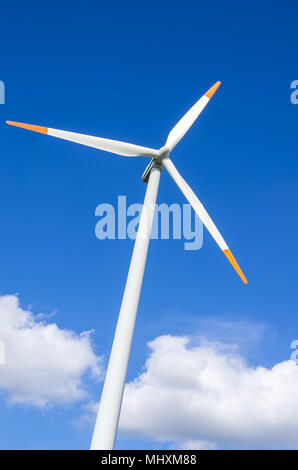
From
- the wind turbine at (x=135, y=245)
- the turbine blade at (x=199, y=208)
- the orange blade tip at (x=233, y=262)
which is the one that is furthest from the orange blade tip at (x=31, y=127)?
the orange blade tip at (x=233, y=262)

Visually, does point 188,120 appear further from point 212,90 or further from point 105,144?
point 105,144

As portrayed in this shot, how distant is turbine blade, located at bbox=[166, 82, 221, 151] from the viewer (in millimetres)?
26812

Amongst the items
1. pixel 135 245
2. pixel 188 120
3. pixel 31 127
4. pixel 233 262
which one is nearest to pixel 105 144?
pixel 31 127

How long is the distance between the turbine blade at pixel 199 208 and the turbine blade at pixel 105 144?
1.12 meters

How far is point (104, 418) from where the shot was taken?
16031mm

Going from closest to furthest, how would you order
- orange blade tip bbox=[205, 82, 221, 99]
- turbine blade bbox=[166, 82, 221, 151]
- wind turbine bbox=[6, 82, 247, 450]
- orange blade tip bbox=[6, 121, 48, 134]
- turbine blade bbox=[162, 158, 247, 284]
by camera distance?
wind turbine bbox=[6, 82, 247, 450], orange blade tip bbox=[6, 121, 48, 134], turbine blade bbox=[162, 158, 247, 284], turbine blade bbox=[166, 82, 221, 151], orange blade tip bbox=[205, 82, 221, 99]

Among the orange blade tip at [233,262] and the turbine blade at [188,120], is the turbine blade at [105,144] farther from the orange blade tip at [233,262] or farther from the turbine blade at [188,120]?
the orange blade tip at [233,262]

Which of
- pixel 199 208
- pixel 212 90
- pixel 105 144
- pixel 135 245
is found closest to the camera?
pixel 135 245

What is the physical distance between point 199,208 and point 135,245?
5840 millimetres

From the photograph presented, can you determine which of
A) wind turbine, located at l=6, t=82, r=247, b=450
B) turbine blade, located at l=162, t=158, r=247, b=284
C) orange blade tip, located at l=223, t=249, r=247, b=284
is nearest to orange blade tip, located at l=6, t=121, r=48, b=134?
wind turbine, located at l=6, t=82, r=247, b=450

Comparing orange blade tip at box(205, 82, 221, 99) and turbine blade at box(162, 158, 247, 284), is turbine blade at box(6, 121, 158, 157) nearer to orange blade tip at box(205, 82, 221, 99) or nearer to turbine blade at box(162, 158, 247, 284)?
turbine blade at box(162, 158, 247, 284)

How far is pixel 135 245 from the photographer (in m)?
20.5

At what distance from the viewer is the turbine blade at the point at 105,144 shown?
24.1m
